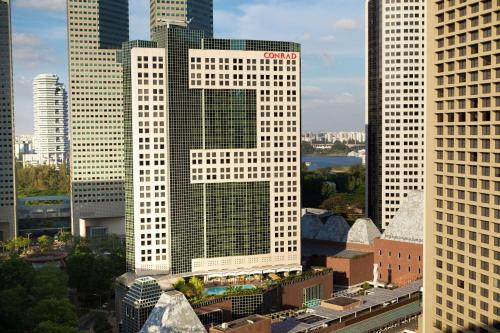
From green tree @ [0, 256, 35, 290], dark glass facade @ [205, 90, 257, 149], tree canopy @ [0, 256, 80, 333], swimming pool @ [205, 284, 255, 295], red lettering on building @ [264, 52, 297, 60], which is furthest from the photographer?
red lettering on building @ [264, 52, 297, 60]

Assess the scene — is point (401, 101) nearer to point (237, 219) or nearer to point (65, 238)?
point (237, 219)

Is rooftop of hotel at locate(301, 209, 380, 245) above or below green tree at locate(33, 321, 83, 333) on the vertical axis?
above

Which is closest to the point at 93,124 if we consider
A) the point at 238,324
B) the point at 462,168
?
the point at 238,324

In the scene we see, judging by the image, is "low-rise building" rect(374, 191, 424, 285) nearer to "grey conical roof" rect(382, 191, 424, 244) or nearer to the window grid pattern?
"grey conical roof" rect(382, 191, 424, 244)

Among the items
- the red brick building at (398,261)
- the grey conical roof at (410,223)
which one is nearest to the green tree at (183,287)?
the red brick building at (398,261)

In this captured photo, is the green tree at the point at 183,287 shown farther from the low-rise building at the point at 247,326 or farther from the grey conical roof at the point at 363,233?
the grey conical roof at the point at 363,233

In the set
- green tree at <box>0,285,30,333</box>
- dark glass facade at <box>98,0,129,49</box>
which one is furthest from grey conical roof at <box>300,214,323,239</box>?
dark glass facade at <box>98,0,129,49</box>
